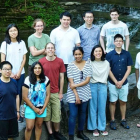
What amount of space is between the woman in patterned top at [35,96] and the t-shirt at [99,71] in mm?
943

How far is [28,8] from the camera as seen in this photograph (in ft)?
45.8

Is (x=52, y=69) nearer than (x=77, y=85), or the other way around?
(x=52, y=69)

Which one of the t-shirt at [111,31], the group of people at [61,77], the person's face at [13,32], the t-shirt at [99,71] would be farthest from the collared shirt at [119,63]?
the person's face at [13,32]

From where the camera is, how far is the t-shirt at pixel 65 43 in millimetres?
4488

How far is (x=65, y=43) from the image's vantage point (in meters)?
4.49

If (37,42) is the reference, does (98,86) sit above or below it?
below

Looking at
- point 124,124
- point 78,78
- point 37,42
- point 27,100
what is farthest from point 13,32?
point 124,124

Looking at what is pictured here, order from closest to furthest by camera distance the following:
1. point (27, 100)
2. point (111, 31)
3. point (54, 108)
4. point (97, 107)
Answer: point (27, 100) < point (54, 108) < point (97, 107) < point (111, 31)

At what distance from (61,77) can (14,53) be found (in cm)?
79

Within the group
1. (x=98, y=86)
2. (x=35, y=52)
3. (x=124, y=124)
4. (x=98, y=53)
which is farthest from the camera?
(x=124, y=124)

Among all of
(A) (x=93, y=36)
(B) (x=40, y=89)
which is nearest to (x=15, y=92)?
(B) (x=40, y=89)

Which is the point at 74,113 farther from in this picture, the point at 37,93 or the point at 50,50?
the point at 50,50

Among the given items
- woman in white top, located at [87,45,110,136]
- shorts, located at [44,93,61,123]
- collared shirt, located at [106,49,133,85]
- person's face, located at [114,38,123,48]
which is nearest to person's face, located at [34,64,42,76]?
shorts, located at [44,93,61,123]

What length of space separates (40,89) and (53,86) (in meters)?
0.37
